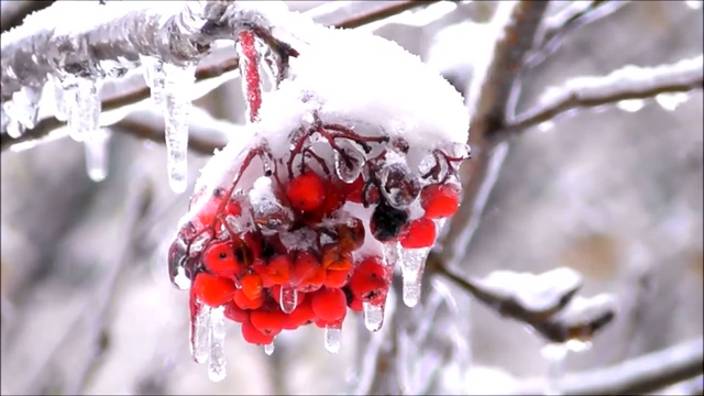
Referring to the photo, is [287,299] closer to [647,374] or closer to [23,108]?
[23,108]

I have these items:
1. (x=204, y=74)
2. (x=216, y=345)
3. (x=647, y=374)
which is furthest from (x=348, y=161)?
(x=647, y=374)

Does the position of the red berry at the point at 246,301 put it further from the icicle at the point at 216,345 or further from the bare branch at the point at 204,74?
the bare branch at the point at 204,74

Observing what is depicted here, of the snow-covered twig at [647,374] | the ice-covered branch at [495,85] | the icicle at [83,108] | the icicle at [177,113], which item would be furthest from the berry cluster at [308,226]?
the snow-covered twig at [647,374]

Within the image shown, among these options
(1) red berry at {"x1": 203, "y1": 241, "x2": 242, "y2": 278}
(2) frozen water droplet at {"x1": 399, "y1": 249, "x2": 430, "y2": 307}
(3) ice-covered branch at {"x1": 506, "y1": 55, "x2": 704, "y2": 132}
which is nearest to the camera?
(1) red berry at {"x1": 203, "y1": 241, "x2": 242, "y2": 278}

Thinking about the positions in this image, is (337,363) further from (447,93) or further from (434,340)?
(447,93)

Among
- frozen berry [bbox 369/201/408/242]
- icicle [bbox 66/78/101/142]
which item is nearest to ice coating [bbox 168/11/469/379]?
frozen berry [bbox 369/201/408/242]

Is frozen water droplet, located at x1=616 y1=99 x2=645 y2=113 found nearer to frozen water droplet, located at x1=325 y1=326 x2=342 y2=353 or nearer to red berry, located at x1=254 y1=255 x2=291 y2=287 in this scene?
frozen water droplet, located at x1=325 y1=326 x2=342 y2=353

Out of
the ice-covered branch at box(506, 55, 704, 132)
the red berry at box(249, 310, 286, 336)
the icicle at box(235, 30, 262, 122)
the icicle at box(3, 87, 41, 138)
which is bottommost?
the ice-covered branch at box(506, 55, 704, 132)

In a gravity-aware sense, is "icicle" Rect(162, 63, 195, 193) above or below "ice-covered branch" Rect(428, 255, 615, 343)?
above
